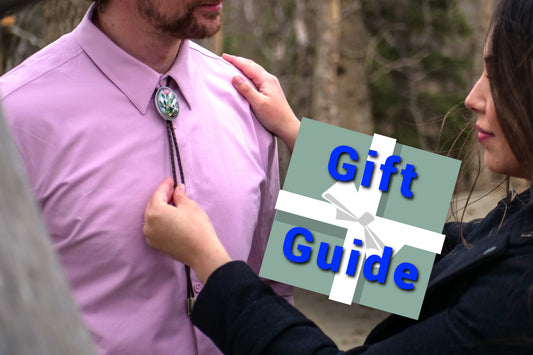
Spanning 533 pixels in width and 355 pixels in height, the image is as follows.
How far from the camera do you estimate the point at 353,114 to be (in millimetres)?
9977

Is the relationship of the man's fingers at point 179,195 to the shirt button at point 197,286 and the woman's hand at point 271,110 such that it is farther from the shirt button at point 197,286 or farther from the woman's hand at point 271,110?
the woman's hand at point 271,110

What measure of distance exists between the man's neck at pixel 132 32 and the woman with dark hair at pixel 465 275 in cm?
45

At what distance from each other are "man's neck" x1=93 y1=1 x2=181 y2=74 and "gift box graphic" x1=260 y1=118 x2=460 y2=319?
50cm

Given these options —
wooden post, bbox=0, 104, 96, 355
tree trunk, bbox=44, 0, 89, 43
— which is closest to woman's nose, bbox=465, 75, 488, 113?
wooden post, bbox=0, 104, 96, 355

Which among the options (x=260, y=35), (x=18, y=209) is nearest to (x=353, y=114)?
(x=260, y=35)

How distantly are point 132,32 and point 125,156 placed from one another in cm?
39

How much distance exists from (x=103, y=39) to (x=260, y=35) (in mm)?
12059

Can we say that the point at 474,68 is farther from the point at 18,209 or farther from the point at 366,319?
the point at 18,209

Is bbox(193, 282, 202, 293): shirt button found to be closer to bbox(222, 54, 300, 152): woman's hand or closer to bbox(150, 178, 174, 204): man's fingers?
bbox(150, 178, 174, 204): man's fingers

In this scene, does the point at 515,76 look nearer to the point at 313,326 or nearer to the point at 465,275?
the point at 465,275

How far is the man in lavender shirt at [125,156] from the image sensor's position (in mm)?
1840

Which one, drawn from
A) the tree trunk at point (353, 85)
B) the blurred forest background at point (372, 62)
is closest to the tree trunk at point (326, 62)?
the blurred forest background at point (372, 62)

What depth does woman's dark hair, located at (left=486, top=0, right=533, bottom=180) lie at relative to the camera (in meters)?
1.65

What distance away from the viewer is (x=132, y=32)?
2.07 m
